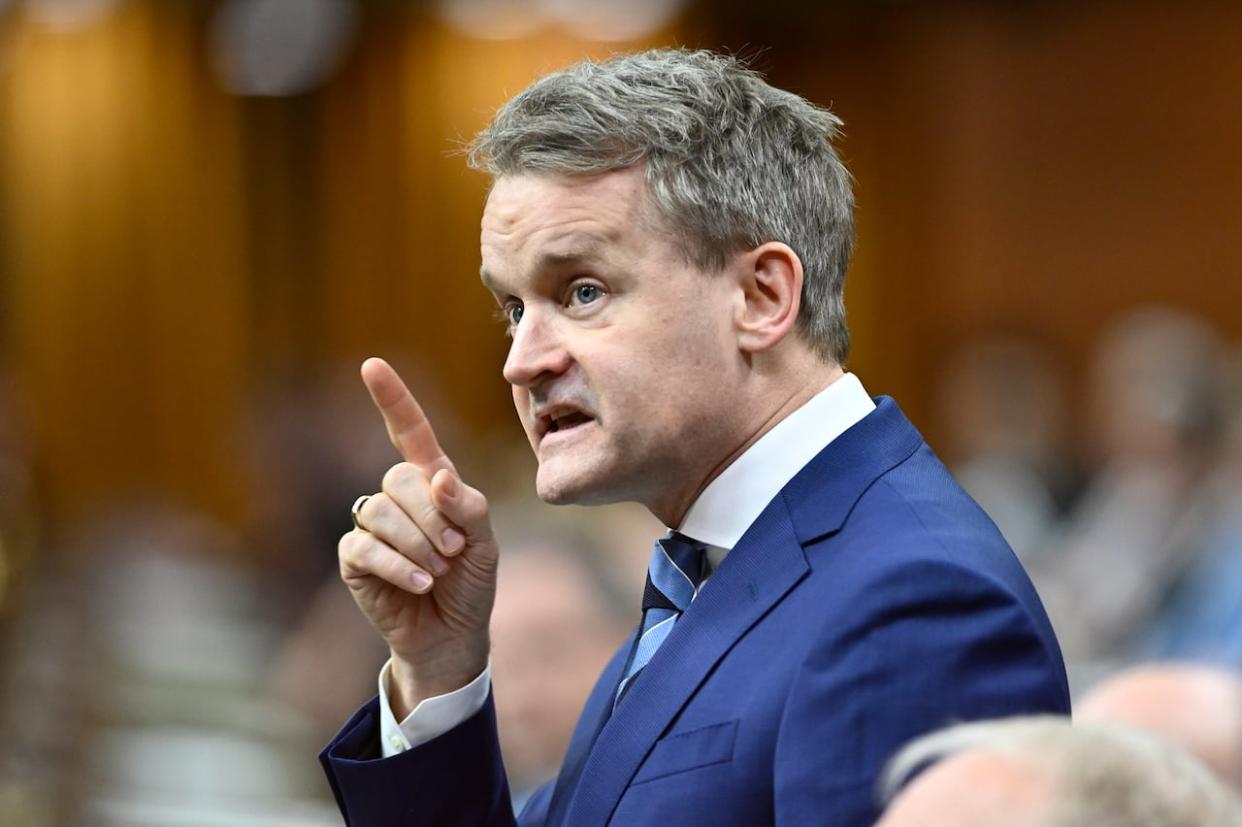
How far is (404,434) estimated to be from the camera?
1771mm

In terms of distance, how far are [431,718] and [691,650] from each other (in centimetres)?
39

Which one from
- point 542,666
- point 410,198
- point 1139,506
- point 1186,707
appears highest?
point 410,198

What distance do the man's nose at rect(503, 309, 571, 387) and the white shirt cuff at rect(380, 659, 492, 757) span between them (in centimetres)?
37

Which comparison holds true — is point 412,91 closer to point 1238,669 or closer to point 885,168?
point 885,168

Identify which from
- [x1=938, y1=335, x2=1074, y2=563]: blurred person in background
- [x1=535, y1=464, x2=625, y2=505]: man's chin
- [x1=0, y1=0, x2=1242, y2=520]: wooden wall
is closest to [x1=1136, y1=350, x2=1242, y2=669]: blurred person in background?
[x1=938, y1=335, x2=1074, y2=563]: blurred person in background

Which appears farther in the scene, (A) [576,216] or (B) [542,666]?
(B) [542,666]

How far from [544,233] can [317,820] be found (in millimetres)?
2134

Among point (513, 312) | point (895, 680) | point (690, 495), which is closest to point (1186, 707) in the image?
→ point (895, 680)

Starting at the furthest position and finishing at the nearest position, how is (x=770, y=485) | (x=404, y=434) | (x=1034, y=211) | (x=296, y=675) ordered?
(x=1034, y=211), (x=296, y=675), (x=404, y=434), (x=770, y=485)

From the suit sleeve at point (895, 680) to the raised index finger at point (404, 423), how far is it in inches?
20.5

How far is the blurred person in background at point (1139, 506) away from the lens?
4.40m

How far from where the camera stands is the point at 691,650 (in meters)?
1.57

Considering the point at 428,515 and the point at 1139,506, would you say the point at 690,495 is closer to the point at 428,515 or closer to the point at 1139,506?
the point at 428,515

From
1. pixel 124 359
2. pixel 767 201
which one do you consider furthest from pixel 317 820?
pixel 124 359
